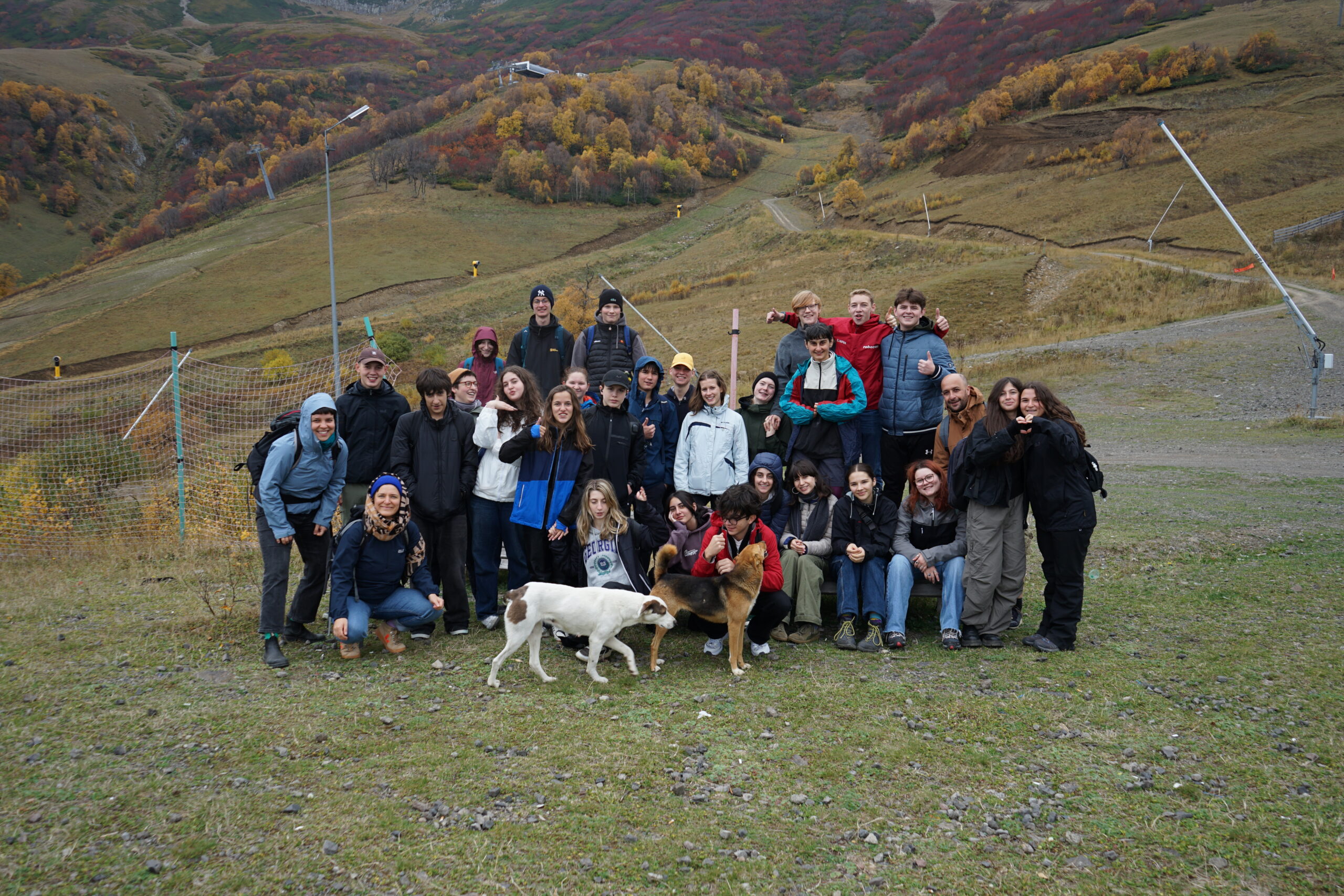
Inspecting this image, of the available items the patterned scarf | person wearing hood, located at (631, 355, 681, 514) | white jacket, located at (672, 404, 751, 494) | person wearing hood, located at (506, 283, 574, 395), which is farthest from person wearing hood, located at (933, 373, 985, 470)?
the patterned scarf

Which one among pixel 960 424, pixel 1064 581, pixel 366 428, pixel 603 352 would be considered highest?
pixel 603 352

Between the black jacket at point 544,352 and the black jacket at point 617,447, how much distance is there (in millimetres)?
1839

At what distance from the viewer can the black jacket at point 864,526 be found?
6.48 m

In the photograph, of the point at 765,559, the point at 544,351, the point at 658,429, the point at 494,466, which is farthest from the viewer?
the point at 544,351

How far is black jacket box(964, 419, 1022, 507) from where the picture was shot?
19.7 feet

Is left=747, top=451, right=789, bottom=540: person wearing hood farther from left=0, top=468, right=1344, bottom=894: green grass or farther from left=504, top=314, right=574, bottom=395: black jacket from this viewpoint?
left=504, top=314, right=574, bottom=395: black jacket

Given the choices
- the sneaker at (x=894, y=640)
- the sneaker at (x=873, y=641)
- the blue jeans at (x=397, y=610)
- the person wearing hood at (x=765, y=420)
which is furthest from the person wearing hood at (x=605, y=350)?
the sneaker at (x=894, y=640)

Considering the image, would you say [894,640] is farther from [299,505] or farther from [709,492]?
[299,505]

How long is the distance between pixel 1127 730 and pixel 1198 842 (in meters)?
1.22

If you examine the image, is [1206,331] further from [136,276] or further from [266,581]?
[136,276]

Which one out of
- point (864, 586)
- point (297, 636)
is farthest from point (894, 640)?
point (297, 636)

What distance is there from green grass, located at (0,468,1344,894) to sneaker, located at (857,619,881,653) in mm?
268

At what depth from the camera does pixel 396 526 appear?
6.25 meters

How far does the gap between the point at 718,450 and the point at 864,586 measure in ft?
5.98
